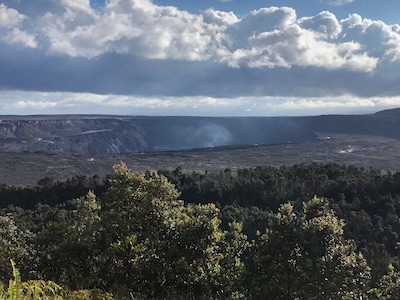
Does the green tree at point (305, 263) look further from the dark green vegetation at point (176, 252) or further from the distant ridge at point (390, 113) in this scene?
the distant ridge at point (390, 113)

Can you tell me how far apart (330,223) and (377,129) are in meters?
161

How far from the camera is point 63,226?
45.0 ft

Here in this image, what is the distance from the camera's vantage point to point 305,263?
11703 mm

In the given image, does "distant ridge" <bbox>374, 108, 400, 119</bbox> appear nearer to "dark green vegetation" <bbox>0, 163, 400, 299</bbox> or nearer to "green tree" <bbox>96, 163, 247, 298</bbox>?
"dark green vegetation" <bbox>0, 163, 400, 299</bbox>

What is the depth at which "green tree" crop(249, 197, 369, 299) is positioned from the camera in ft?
38.4

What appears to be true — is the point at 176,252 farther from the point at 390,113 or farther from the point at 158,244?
the point at 390,113

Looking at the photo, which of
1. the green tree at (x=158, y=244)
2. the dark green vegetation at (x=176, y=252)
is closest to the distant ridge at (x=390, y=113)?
the dark green vegetation at (x=176, y=252)

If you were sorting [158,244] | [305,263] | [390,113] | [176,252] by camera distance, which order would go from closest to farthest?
1. [305,263]
2. [176,252]
3. [158,244]
4. [390,113]

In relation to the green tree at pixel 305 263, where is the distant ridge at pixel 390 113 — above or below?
above

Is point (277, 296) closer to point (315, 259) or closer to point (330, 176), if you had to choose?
point (315, 259)

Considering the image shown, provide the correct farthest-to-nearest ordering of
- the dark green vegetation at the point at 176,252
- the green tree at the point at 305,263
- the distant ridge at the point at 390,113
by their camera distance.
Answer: the distant ridge at the point at 390,113
the dark green vegetation at the point at 176,252
the green tree at the point at 305,263

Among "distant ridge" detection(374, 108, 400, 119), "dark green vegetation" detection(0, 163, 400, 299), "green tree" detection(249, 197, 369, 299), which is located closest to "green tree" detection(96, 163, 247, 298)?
"dark green vegetation" detection(0, 163, 400, 299)

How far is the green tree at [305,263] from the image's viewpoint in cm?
1172

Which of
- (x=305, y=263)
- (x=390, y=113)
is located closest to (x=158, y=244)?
(x=305, y=263)
